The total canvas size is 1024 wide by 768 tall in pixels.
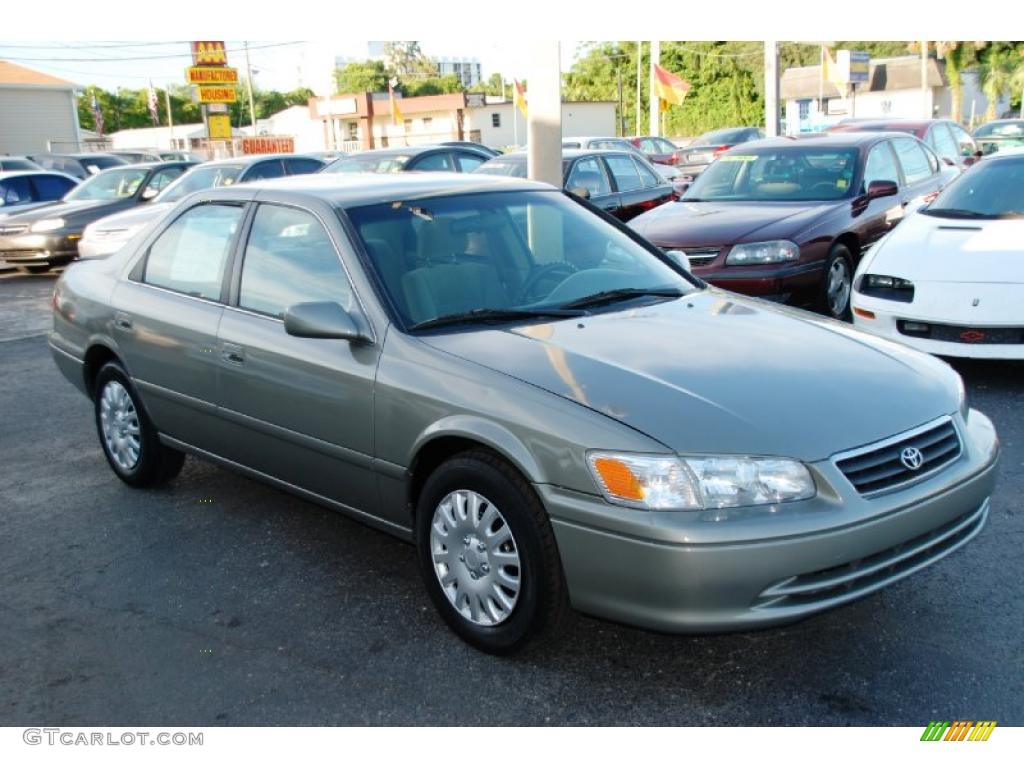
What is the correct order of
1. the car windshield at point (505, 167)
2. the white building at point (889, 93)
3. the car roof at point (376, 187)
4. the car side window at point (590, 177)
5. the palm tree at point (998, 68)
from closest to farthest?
the car roof at point (376, 187)
the car side window at point (590, 177)
the car windshield at point (505, 167)
the palm tree at point (998, 68)
the white building at point (889, 93)

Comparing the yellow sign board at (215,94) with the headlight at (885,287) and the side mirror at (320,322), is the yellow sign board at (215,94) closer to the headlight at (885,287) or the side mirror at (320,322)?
the headlight at (885,287)

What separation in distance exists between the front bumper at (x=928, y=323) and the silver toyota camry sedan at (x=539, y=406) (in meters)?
2.48

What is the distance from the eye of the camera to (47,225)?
47.7 ft

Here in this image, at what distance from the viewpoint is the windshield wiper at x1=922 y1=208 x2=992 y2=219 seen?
23.5ft

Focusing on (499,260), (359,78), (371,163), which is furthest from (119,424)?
(359,78)

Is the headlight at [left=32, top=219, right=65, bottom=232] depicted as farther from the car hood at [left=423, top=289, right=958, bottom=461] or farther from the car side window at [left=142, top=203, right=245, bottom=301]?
the car hood at [left=423, top=289, right=958, bottom=461]

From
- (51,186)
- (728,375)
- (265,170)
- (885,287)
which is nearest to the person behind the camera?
(728,375)

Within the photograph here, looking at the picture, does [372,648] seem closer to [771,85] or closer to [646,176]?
[646,176]

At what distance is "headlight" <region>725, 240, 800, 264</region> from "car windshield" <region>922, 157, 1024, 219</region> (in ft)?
3.22

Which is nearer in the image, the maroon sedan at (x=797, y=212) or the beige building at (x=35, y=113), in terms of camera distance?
the maroon sedan at (x=797, y=212)

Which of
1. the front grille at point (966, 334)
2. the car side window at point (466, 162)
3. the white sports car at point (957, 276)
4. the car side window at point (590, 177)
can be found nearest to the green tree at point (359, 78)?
the car side window at point (466, 162)

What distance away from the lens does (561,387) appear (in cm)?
326

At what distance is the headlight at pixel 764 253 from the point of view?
7.76 m

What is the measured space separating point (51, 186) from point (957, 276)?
50.1ft
